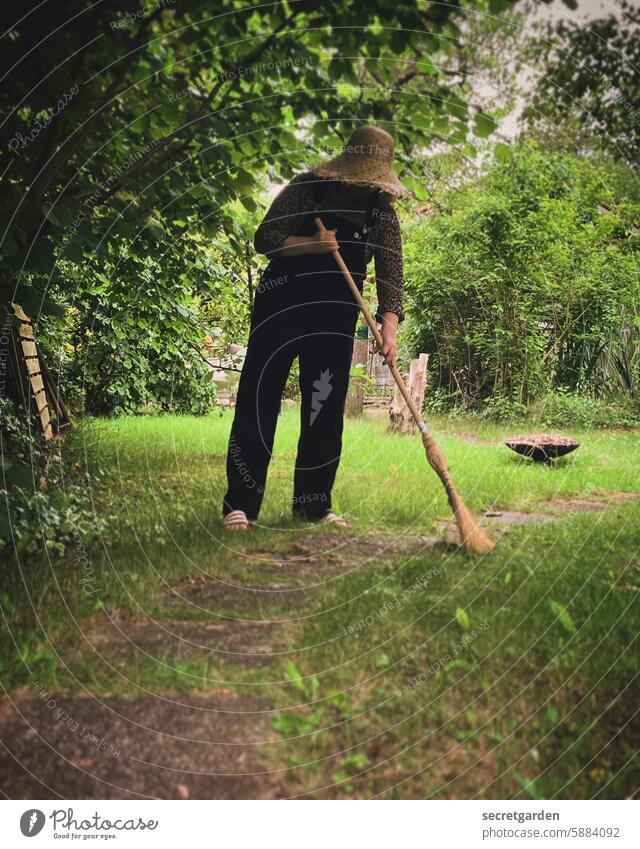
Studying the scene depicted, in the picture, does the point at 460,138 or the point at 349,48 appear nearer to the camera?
the point at 349,48

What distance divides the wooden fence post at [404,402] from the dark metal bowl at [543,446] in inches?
62.4

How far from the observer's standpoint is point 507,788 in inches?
58.2

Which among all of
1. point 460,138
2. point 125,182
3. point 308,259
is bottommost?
point 308,259

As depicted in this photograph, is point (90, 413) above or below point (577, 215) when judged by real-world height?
below

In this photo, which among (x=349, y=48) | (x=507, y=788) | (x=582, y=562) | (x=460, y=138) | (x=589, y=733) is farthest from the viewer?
(x=460, y=138)

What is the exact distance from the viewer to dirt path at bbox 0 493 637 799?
1488mm

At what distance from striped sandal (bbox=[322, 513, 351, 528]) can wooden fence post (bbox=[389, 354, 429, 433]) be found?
321 centimetres

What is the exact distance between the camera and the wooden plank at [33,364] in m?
5.14

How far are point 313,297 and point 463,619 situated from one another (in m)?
1.95

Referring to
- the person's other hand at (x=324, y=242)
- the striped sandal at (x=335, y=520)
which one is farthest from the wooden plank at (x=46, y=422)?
the person's other hand at (x=324, y=242)

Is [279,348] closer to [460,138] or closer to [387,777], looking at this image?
[460,138]

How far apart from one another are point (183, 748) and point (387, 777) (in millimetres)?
494

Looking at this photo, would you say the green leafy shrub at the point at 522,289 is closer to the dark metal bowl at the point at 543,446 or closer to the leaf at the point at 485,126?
the dark metal bowl at the point at 543,446

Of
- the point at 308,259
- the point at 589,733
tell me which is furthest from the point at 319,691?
the point at 308,259
